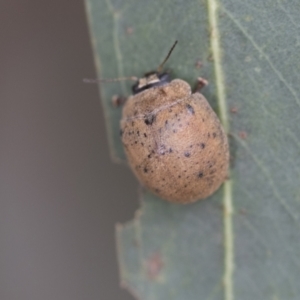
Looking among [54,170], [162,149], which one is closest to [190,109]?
[162,149]

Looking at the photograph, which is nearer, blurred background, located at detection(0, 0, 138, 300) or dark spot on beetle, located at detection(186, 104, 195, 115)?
dark spot on beetle, located at detection(186, 104, 195, 115)

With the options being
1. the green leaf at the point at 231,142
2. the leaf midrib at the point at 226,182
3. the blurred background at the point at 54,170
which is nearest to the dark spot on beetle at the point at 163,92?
the green leaf at the point at 231,142

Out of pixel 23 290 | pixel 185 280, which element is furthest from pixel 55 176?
pixel 185 280

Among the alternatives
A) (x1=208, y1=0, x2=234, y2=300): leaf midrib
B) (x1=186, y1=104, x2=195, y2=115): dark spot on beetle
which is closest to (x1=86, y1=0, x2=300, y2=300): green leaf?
(x1=208, y1=0, x2=234, y2=300): leaf midrib

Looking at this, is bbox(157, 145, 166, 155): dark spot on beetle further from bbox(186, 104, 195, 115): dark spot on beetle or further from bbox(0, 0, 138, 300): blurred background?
bbox(0, 0, 138, 300): blurred background

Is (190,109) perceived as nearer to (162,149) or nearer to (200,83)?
(200,83)

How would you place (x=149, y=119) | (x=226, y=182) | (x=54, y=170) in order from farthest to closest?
(x=54, y=170) → (x=226, y=182) → (x=149, y=119)
